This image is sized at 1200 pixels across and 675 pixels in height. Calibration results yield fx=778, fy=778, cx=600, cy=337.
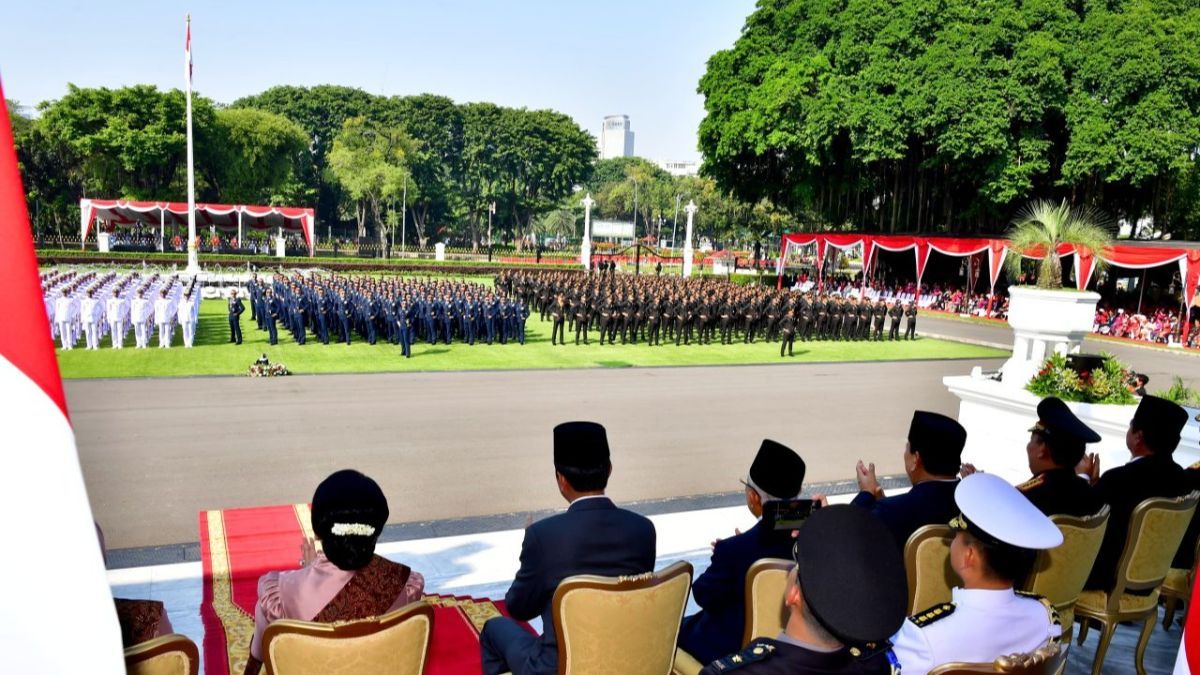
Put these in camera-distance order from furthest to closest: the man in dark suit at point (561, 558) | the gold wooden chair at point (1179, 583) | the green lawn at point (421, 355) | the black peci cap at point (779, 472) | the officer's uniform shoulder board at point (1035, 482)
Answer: the green lawn at point (421, 355)
the gold wooden chair at point (1179, 583)
the officer's uniform shoulder board at point (1035, 482)
the black peci cap at point (779, 472)
the man in dark suit at point (561, 558)


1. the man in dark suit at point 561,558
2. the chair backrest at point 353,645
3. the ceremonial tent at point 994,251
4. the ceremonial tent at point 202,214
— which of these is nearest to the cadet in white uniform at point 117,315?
the man in dark suit at point 561,558

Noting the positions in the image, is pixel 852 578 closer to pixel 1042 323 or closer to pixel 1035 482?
pixel 1035 482

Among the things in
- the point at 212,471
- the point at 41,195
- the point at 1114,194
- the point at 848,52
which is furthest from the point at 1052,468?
the point at 41,195

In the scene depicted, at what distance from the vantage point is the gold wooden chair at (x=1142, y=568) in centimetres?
368

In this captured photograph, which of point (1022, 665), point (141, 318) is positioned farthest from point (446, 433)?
point (141, 318)

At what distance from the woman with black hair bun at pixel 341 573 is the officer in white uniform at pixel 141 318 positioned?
14131mm

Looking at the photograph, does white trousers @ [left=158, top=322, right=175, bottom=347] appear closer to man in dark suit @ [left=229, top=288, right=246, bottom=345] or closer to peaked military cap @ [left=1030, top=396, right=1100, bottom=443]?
man in dark suit @ [left=229, top=288, right=246, bottom=345]

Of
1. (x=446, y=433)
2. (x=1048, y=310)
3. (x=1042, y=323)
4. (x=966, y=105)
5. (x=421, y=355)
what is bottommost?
(x=446, y=433)

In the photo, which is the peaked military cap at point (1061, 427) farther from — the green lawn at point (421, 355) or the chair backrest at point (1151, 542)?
the green lawn at point (421, 355)

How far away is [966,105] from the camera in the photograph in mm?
29266

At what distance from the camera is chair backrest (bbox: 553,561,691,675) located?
2.55 metres

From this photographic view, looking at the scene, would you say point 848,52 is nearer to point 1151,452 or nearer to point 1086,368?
point 1086,368

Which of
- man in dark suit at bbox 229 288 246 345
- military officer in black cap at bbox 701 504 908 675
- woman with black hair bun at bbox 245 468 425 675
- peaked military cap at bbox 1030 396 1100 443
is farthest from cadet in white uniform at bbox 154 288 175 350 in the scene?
military officer in black cap at bbox 701 504 908 675

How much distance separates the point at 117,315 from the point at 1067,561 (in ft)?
52.2
